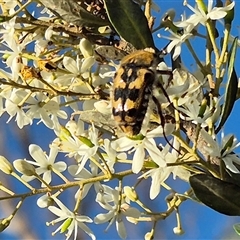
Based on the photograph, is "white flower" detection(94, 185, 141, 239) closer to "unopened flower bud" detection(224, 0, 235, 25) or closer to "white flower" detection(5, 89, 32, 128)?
"white flower" detection(5, 89, 32, 128)

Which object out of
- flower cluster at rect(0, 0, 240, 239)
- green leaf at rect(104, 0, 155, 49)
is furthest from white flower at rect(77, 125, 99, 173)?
green leaf at rect(104, 0, 155, 49)

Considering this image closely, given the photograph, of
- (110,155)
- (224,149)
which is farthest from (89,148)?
(224,149)

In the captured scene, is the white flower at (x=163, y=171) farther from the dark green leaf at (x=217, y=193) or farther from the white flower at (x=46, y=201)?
the white flower at (x=46, y=201)

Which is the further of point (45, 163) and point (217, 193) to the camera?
point (45, 163)

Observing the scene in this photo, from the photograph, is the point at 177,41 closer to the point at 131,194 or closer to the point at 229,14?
the point at 229,14

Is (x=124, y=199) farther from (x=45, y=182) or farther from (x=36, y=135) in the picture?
(x=36, y=135)

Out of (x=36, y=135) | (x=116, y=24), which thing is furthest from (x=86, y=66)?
(x=36, y=135)
